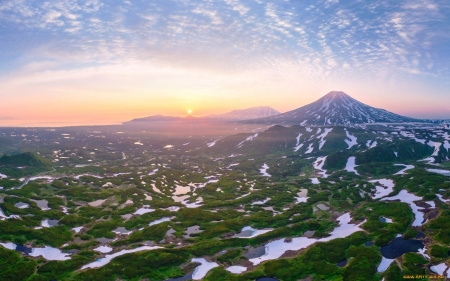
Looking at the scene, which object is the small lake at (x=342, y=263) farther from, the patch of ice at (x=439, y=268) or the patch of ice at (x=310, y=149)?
the patch of ice at (x=310, y=149)

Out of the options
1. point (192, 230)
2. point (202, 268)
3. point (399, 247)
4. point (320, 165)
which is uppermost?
point (320, 165)

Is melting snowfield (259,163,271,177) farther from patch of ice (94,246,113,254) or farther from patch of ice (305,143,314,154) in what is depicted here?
patch of ice (94,246,113,254)

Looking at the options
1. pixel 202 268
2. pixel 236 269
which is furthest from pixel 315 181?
pixel 202 268

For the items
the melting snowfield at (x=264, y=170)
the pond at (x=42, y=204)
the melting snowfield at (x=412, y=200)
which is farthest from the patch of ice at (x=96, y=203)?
the melting snowfield at (x=412, y=200)

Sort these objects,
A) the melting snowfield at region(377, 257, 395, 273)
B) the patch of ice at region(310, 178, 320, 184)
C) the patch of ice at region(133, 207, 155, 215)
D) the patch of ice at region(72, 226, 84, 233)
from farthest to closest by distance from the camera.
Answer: the patch of ice at region(310, 178, 320, 184) < the patch of ice at region(133, 207, 155, 215) < the patch of ice at region(72, 226, 84, 233) < the melting snowfield at region(377, 257, 395, 273)

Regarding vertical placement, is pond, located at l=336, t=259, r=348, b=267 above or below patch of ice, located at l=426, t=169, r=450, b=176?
below

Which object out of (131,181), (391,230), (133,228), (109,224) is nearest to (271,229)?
(391,230)

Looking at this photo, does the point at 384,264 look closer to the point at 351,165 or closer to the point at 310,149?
the point at 351,165

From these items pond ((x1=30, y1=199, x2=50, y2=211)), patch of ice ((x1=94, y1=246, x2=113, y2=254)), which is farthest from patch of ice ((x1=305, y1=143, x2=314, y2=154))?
patch of ice ((x1=94, y1=246, x2=113, y2=254))

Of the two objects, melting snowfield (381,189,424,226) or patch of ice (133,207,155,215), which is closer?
melting snowfield (381,189,424,226)
